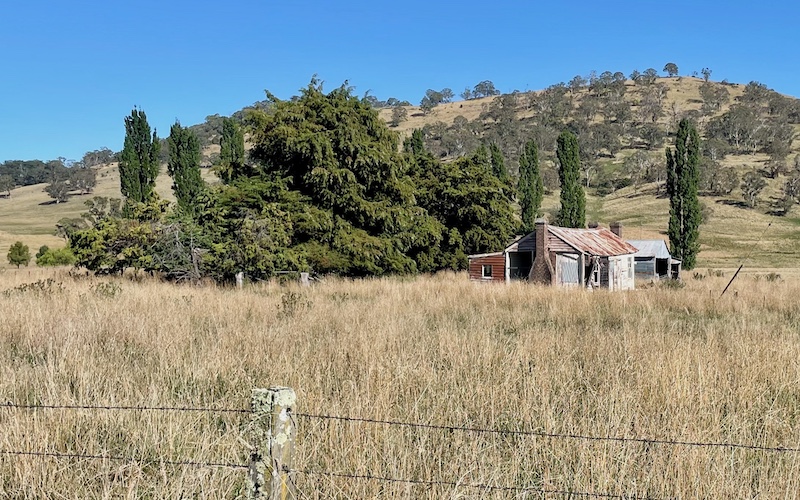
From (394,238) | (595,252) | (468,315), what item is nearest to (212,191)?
(394,238)

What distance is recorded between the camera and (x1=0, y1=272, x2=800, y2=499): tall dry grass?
3434mm

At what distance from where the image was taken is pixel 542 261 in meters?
27.9

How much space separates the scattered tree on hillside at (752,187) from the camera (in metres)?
72.3

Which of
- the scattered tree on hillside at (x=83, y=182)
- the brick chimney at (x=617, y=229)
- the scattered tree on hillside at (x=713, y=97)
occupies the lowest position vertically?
the brick chimney at (x=617, y=229)

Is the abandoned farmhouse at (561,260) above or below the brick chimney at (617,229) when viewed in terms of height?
below

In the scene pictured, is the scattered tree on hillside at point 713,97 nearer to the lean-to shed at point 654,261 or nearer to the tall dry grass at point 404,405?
the lean-to shed at point 654,261

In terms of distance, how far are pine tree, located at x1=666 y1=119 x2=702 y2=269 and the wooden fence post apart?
43.6 metres

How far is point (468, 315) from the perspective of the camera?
38.0 ft

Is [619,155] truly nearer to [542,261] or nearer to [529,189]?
[529,189]

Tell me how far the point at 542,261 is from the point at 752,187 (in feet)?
194

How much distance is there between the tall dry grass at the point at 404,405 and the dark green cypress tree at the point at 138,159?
2966 cm

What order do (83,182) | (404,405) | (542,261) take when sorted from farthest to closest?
(83,182) → (542,261) → (404,405)

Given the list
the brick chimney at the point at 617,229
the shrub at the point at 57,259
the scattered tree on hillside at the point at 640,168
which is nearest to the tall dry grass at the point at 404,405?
the shrub at the point at 57,259

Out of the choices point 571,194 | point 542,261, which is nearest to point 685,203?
point 571,194
